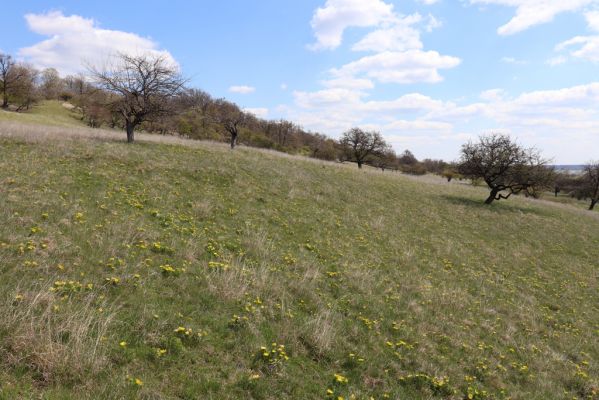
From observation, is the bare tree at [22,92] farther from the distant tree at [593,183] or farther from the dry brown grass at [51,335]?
the distant tree at [593,183]

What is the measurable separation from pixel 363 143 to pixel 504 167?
101ft

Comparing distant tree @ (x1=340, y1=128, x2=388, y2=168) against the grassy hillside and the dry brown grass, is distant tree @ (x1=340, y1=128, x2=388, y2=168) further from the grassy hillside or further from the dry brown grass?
the dry brown grass

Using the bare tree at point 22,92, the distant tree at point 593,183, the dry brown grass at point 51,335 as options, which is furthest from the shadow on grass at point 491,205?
the bare tree at point 22,92

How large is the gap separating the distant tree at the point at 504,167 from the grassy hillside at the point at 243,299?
16563 millimetres

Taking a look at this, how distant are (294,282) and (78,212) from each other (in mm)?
7279

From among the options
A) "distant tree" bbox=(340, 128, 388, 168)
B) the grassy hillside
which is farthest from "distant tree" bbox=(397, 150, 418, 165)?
the grassy hillside

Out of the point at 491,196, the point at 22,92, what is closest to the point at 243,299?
the point at 491,196

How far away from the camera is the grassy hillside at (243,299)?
6.21 meters

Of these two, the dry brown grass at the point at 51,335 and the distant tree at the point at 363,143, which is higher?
the distant tree at the point at 363,143

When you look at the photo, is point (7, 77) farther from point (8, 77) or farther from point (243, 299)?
point (243, 299)

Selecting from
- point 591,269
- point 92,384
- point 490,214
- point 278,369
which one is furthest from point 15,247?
point 490,214

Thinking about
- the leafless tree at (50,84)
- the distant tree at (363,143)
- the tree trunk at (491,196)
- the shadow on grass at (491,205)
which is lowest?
the shadow on grass at (491,205)

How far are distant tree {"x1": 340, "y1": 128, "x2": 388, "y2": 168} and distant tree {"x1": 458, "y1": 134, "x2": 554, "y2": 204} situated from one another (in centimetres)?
2636

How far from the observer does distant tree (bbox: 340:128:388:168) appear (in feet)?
210
